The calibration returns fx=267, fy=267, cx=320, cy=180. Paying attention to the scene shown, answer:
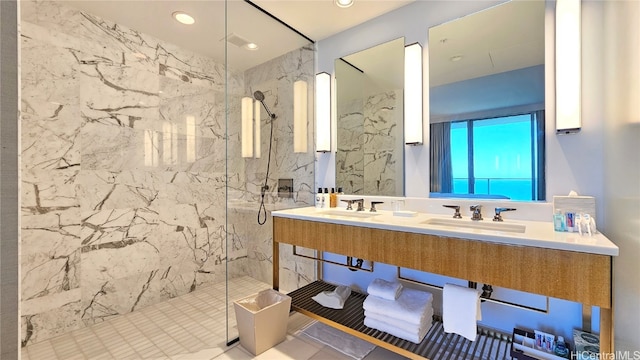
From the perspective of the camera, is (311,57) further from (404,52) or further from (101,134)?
(101,134)

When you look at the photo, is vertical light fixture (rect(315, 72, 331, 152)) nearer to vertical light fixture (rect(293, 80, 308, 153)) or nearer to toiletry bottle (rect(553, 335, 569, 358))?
vertical light fixture (rect(293, 80, 308, 153))

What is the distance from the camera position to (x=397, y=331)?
157cm

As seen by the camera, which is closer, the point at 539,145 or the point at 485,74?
the point at 539,145

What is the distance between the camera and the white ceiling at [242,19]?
80.4 inches

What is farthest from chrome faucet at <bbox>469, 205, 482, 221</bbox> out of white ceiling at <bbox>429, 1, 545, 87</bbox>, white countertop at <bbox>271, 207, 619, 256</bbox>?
white ceiling at <bbox>429, 1, 545, 87</bbox>

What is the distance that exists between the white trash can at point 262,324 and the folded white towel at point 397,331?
1.83 feet

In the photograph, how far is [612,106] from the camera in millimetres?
1188

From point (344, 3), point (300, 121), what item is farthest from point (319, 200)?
point (344, 3)

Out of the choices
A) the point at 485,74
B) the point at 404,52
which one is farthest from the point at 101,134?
the point at 485,74

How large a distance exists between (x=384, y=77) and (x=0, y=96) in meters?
2.06

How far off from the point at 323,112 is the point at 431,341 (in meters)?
1.91

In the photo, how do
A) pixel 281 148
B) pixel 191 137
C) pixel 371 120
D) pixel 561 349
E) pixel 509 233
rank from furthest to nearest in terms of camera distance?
pixel 191 137
pixel 281 148
pixel 371 120
pixel 561 349
pixel 509 233

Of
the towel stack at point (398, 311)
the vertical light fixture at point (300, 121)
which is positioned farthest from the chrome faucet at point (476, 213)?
the vertical light fixture at point (300, 121)

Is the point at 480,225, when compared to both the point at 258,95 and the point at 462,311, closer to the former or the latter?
the point at 462,311
